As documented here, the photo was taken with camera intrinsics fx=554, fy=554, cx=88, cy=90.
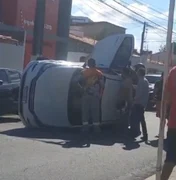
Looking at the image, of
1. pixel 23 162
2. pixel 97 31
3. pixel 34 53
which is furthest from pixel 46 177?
pixel 97 31

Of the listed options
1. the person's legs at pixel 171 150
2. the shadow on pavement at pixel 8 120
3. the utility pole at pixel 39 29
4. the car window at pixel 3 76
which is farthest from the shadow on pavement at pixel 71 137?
the utility pole at pixel 39 29

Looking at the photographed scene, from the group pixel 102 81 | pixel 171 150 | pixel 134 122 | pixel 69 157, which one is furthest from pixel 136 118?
pixel 171 150

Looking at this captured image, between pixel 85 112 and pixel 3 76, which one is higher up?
pixel 3 76

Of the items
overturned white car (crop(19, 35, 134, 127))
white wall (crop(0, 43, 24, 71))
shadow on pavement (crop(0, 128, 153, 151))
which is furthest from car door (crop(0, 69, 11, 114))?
white wall (crop(0, 43, 24, 71))

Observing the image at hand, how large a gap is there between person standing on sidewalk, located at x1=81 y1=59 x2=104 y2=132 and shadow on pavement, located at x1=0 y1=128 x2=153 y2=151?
1.58ft

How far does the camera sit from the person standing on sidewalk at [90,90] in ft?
42.7

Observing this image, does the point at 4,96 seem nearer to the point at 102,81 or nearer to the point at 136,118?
the point at 102,81

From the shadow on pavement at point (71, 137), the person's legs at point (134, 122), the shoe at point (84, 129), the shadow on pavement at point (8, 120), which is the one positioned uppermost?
the person's legs at point (134, 122)

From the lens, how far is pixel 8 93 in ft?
51.2

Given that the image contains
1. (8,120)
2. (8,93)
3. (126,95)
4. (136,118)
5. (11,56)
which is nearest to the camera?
(136,118)

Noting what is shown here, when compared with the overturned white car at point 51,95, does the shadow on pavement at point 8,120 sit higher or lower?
→ lower

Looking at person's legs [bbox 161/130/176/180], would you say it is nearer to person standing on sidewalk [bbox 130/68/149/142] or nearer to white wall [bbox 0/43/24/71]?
person standing on sidewalk [bbox 130/68/149/142]

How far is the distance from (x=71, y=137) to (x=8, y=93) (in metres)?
3.70

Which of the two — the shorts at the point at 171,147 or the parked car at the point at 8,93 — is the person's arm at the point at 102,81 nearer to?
the parked car at the point at 8,93
